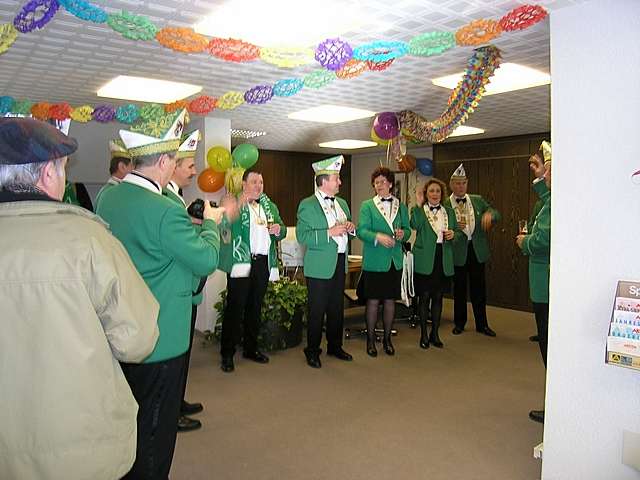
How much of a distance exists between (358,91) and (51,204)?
3111 millimetres

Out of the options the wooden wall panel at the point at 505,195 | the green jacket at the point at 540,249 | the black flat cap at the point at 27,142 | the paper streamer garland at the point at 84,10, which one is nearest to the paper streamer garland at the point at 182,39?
the paper streamer garland at the point at 84,10

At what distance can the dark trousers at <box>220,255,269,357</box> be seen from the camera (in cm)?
426

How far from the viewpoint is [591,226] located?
2266 millimetres

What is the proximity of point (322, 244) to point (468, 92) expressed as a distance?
1.62m

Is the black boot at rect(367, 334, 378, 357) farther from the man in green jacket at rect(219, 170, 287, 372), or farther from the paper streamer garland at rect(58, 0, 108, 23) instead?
the paper streamer garland at rect(58, 0, 108, 23)

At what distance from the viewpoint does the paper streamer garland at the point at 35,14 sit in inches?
86.2

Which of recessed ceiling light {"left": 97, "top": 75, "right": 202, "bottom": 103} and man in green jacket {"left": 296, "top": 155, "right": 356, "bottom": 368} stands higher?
recessed ceiling light {"left": 97, "top": 75, "right": 202, "bottom": 103}

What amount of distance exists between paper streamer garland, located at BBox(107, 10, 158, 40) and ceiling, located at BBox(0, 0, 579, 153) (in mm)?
59

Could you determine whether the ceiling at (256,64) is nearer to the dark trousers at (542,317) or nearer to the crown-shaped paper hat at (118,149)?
the crown-shaped paper hat at (118,149)

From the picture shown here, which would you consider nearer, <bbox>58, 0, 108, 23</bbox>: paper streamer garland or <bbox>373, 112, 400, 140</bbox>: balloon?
<bbox>58, 0, 108, 23</bbox>: paper streamer garland

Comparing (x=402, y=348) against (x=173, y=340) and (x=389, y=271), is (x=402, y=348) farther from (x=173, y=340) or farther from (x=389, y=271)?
(x=173, y=340)

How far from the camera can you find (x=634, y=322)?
2035 mm

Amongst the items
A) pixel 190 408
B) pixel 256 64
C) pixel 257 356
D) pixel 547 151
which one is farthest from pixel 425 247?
pixel 190 408

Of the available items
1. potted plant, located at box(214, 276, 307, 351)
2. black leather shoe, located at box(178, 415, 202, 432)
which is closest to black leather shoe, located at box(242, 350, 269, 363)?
potted plant, located at box(214, 276, 307, 351)
